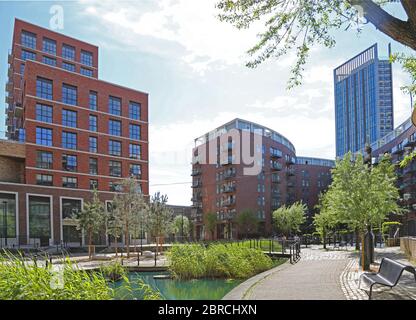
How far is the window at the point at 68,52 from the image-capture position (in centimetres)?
5703

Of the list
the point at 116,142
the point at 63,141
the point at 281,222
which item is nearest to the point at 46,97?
the point at 63,141

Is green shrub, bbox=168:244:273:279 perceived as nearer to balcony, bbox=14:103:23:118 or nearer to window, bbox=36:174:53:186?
window, bbox=36:174:53:186

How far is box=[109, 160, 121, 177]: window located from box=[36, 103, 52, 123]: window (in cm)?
907

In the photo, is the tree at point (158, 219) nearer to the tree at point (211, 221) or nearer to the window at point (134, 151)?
the window at point (134, 151)

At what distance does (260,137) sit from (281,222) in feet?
49.7

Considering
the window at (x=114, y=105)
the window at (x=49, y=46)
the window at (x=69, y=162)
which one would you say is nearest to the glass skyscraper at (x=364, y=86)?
the window at (x=69, y=162)

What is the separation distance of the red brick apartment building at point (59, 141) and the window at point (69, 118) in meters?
0.11

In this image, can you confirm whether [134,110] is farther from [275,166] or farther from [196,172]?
[275,166]

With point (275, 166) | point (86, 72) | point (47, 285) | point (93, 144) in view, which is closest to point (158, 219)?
point (93, 144)

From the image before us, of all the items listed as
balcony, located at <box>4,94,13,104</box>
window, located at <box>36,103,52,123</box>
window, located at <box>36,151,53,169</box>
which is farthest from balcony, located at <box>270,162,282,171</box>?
balcony, located at <box>4,94,13,104</box>

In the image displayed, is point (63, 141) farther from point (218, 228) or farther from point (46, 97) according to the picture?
point (218, 228)

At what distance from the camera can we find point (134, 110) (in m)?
55.5

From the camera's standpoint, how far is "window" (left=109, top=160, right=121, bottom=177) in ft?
172
